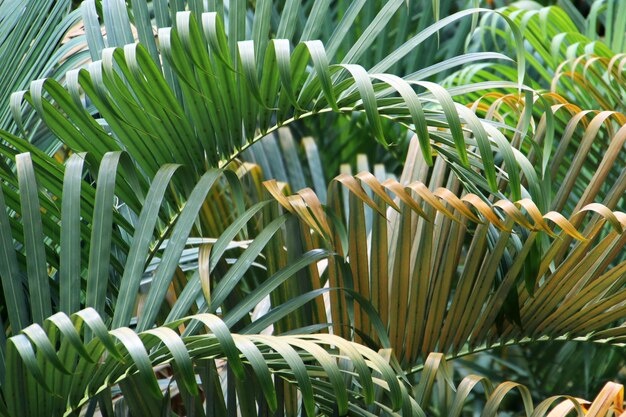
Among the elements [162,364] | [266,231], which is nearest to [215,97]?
[266,231]

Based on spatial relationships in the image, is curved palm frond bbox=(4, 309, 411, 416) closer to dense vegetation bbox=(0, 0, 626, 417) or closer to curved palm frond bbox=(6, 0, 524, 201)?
dense vegetation bbox=(0, 0, 626, 417)

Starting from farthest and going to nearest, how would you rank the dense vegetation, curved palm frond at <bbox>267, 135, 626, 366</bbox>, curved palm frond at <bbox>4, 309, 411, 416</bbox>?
curved palm frond at <bbox>267, 135, 626, 366</bbox> → the dense vegetation → curved palm frond at <bbox>4, 309, 411, 416</bbox>

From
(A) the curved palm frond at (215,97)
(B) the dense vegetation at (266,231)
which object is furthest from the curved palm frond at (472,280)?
(A) the curved palm frond at (215,97)

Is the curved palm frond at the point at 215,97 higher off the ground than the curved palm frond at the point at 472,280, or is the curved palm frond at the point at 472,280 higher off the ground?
the curved palm frond at the point at 215,97

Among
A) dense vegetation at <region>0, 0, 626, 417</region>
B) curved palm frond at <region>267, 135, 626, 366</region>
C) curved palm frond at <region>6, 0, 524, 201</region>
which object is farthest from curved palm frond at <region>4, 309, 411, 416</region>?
curved palm frond at <region>6, 0, 524, 201</region>

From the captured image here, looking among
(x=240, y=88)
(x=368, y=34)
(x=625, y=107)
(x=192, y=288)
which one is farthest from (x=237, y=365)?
(x=625, y=107)

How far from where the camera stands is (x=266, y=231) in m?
0.96

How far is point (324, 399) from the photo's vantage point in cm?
96

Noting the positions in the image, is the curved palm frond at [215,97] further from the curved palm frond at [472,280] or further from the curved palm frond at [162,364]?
the curved palm frond at [162,364]

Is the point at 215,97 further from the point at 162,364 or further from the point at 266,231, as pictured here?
the point at 162,364

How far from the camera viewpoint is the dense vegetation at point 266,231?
83 centimetres

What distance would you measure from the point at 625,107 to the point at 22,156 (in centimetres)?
98

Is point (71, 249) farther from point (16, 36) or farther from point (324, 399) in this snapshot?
point (16, 36)

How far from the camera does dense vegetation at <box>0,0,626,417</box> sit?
829 mm
